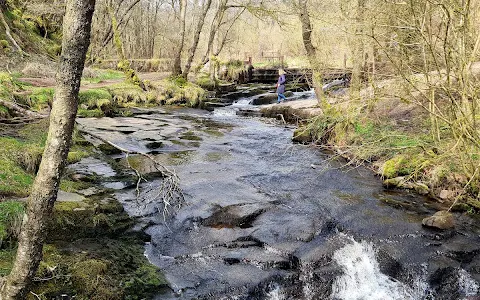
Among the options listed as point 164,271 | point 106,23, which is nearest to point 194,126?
point 164,271

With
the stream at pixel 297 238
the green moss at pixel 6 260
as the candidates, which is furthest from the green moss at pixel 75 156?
the green moss at pixel 6 260

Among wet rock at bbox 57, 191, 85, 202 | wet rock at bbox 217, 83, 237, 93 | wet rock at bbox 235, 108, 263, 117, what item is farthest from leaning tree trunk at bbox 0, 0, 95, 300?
wet rock at bbox 217, 83, 237, 93

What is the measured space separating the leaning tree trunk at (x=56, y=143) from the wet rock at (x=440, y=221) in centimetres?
599

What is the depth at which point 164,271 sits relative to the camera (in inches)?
209

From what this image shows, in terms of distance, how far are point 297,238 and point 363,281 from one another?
1159 millimetres

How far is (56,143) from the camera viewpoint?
3035 millimetres

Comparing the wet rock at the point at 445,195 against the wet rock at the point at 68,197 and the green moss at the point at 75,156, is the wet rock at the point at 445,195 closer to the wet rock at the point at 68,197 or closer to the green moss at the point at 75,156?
the wet rock at the point at 68,197

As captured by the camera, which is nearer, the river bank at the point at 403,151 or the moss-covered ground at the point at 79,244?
the moss-covered ground at the point at 79,244

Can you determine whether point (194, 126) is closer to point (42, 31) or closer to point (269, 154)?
point (269, 154)

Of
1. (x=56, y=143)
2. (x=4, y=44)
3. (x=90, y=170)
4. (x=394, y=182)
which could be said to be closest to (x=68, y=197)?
(x=90, y=170)

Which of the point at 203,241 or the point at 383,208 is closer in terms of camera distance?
the point at 203,241

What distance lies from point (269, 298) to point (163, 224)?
90.0 inches

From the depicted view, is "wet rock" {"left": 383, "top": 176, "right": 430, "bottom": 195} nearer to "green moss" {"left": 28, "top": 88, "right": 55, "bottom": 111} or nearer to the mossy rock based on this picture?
the mossy rock

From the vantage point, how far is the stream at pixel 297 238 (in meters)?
5.34
